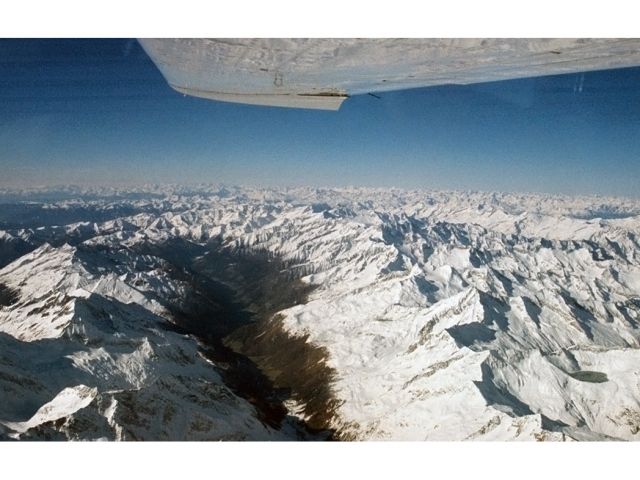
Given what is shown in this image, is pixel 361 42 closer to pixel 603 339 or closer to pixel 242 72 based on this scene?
pixel 242 72

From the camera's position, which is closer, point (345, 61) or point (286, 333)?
point (345, 61)

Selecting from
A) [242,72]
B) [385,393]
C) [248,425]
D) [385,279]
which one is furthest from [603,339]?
[242,72]

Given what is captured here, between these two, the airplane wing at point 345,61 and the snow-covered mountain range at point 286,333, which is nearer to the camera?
the airplane wing at point 345,61

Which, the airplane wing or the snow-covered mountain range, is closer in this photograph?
the airplane wing

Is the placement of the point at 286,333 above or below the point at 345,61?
below
